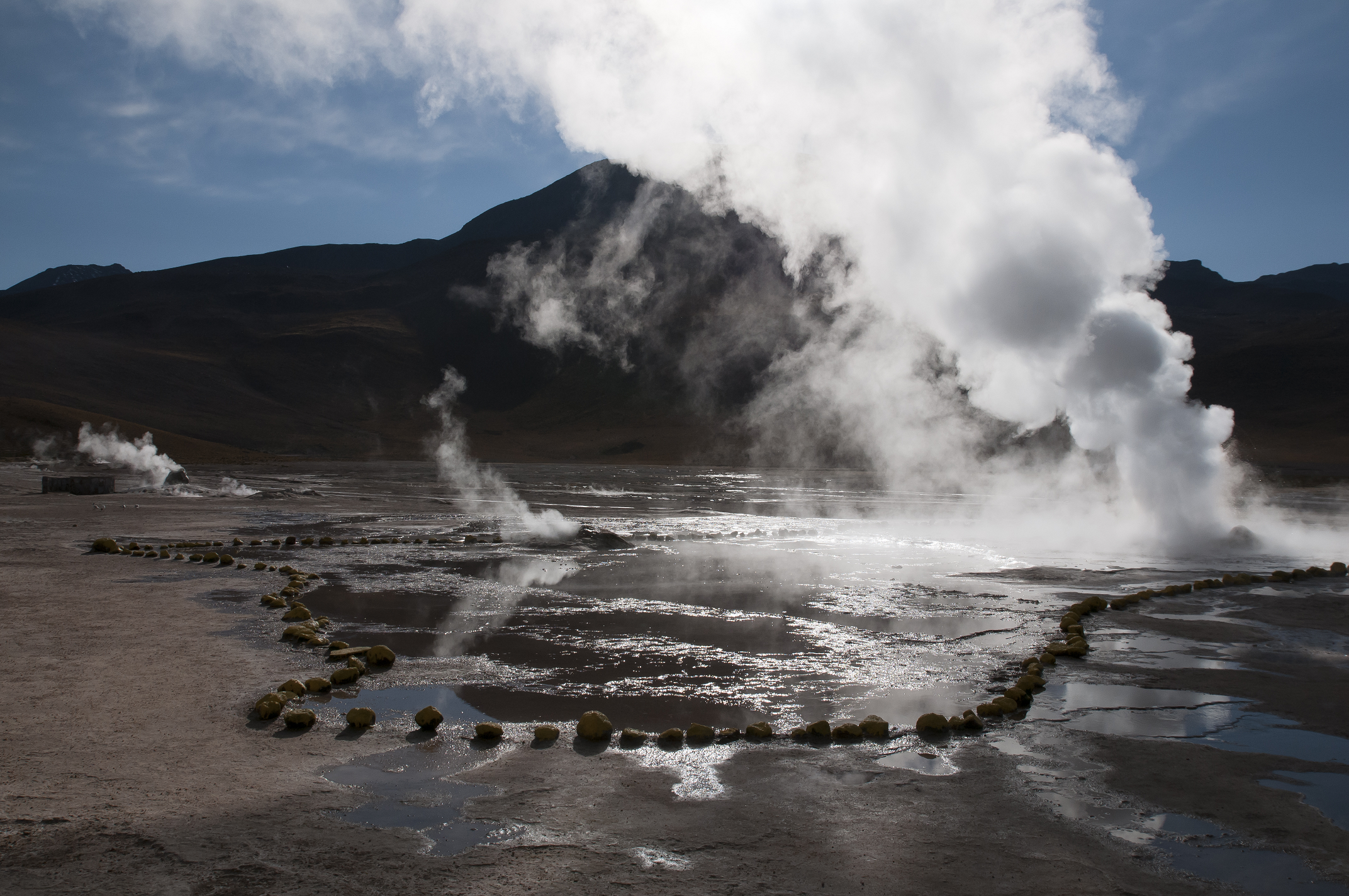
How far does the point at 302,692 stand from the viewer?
8.70m

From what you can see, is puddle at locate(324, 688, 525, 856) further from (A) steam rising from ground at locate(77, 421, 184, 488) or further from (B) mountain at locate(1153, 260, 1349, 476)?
(B) mountain at locate(1153, 260, 1349, 476)

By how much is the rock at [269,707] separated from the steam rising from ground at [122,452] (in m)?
45.2

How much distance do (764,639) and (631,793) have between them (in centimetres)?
560

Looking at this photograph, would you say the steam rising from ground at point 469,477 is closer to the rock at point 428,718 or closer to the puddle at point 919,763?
the rock at point 428,718

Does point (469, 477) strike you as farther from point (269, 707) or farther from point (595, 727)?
point (595, 727)

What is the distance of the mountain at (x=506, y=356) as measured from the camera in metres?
97.1

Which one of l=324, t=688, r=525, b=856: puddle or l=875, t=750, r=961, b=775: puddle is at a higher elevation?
l=875, t=750, r=961, b=775: puddle

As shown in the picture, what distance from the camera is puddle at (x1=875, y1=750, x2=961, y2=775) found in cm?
691

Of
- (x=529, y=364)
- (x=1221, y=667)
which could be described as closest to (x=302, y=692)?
(x=1221, y=667)

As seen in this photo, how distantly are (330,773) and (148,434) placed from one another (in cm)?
6240

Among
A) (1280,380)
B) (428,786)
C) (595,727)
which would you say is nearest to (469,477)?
(595,727)

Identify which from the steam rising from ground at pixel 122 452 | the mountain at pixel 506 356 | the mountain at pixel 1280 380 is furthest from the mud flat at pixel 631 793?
the mountain at pixel 506 356

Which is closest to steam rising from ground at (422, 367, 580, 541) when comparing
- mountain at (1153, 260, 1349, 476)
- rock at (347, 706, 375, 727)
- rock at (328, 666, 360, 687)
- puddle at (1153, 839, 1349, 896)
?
rock at (328, 666, 360, 687)

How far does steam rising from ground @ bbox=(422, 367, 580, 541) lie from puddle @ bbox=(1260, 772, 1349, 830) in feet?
62.1
